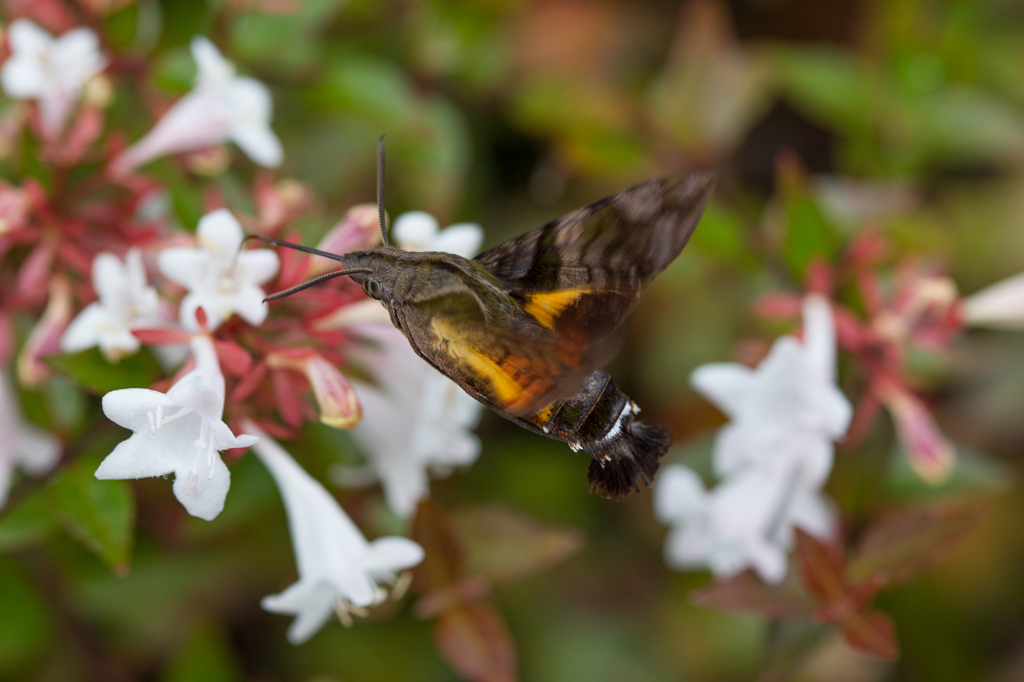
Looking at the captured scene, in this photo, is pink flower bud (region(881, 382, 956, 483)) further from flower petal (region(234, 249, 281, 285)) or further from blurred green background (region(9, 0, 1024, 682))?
flower petal (region(234, 249, 281, 285))

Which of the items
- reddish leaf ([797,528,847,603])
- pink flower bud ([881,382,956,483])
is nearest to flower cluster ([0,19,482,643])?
reddish leaf ([797,528,847,603])

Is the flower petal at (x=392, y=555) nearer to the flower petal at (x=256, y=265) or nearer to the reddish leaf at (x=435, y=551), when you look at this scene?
the reddish leaf at (x=435, y=551)

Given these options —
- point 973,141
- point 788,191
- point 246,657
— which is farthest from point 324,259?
point 973,141

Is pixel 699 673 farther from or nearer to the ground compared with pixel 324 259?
nearer to the ground

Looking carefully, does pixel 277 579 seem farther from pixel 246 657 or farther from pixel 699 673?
pixel 699 673

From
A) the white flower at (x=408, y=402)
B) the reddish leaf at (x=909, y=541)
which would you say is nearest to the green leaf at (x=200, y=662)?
the white flower at (x=408, y=402)
